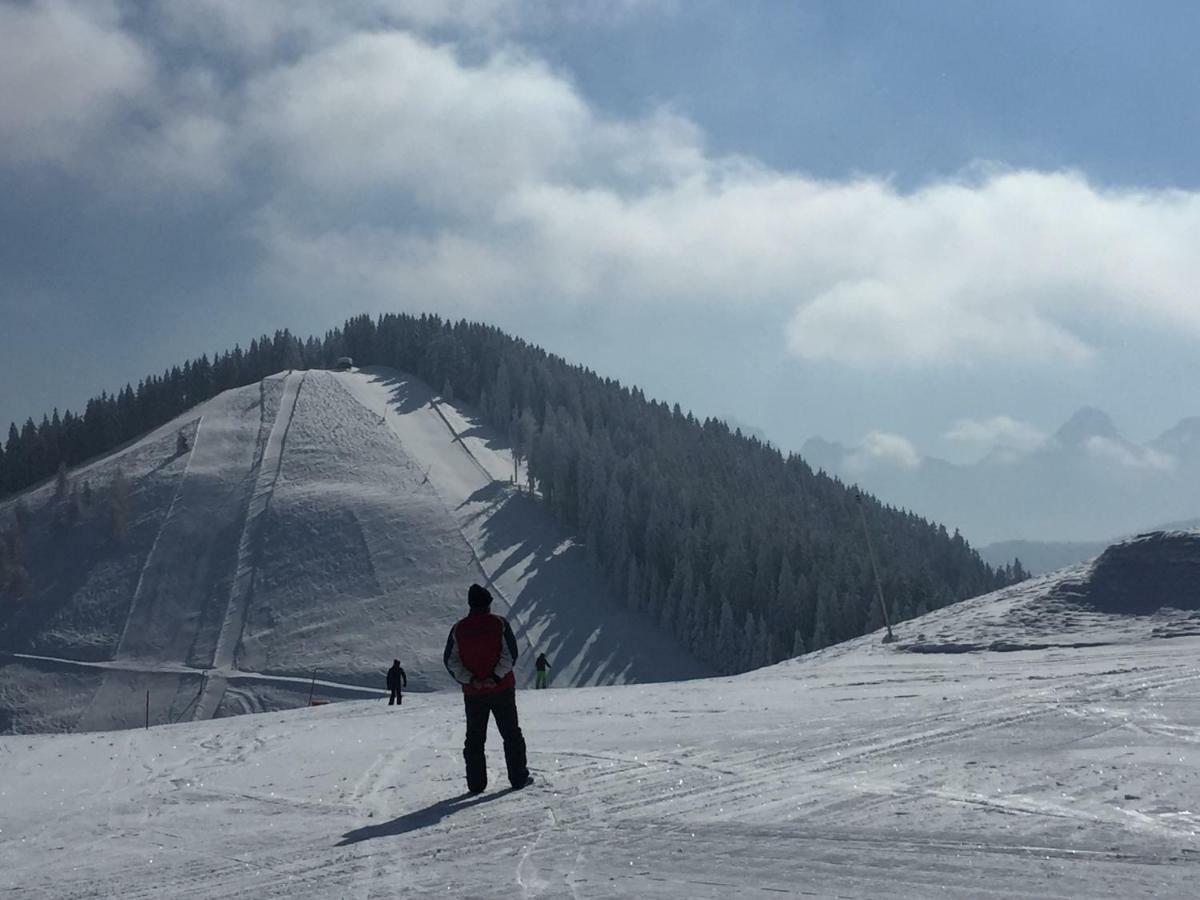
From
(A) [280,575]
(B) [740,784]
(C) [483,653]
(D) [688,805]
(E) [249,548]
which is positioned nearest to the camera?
(D) [688,805]

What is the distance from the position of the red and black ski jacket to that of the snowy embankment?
0.96 metres

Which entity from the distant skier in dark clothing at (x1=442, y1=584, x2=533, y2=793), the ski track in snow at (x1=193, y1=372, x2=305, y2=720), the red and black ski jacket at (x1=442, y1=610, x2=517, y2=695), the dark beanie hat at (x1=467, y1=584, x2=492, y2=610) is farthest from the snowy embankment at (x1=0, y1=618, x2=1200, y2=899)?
the ski track in snow at (x1=193, y1=372, x2=305, y2=720)

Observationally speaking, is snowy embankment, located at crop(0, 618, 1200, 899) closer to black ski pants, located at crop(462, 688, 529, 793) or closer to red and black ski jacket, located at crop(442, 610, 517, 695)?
black ski pants, located at crop(462, 688, 529, 793)

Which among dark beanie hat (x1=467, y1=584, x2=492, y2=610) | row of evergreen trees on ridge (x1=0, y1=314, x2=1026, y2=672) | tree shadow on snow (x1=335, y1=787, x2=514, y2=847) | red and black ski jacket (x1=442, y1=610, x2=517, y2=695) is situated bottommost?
tree shadow on snow (x1=335, y1=787, x2=514, y2=847)

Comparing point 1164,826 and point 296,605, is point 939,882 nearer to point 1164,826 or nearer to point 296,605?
point 1164,826

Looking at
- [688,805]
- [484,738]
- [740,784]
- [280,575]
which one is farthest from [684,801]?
[280,575]

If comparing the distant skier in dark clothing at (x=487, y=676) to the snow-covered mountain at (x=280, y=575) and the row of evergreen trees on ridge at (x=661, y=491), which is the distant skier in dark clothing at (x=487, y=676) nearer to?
the snow-covered mountain at (x=280, y=575)

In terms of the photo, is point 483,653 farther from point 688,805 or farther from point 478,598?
point 688,805

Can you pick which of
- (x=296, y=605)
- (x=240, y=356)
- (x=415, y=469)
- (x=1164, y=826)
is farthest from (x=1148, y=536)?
(x=240, y=356)

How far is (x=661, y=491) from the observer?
105938mm

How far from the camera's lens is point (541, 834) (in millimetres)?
8188

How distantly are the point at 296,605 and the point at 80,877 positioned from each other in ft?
277

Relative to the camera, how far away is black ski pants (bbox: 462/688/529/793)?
10102 mm

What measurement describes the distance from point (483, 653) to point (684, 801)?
2.44 metres
